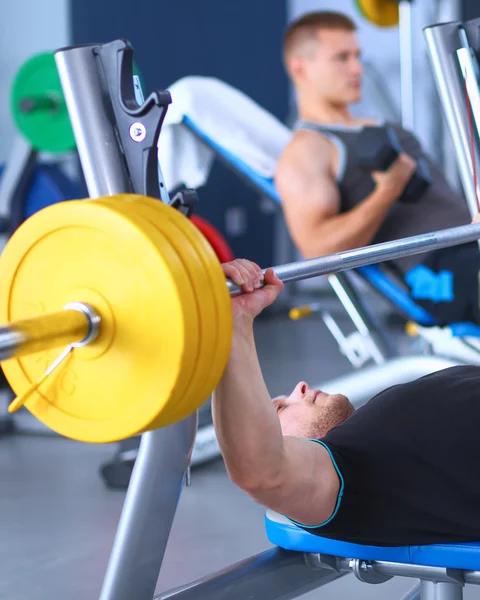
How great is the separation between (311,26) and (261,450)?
241 cm

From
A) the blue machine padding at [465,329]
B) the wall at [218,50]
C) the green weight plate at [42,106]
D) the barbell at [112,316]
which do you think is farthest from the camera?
the wall at [218,50]

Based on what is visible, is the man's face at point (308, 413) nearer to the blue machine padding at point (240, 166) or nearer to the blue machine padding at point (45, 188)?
the blue machine padding at point (240, 166)

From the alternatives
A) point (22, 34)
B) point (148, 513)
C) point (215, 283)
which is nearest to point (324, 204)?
point (148, 513)

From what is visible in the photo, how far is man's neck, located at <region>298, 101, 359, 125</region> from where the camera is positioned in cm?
307

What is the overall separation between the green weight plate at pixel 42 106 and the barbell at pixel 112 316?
214 cm

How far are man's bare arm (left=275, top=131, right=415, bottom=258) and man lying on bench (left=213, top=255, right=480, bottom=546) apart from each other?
1472 millimetres

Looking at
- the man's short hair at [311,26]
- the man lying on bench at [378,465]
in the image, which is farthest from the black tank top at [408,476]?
the man's short hair at [311,26]

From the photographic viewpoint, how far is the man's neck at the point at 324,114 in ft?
10.1

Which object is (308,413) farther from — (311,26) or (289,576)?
(311,26)

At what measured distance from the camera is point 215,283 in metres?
0.78

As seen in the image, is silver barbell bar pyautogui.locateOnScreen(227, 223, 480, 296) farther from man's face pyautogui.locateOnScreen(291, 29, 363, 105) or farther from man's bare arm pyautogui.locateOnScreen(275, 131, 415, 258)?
man's face pyautogui.locateOnScreen(291, 29, 363, 105)

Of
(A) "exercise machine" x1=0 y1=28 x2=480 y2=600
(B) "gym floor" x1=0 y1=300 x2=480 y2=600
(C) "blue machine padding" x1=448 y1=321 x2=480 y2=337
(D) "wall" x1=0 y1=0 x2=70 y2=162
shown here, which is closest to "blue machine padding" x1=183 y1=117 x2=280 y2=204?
(C) "blue machine padding" x1=448 y1=321 x2=480 y2=337

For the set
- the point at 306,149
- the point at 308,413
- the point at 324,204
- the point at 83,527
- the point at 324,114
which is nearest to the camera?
the point at 308,413

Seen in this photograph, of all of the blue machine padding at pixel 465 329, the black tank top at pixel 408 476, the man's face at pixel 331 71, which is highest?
the man's face at pixel 331 71
